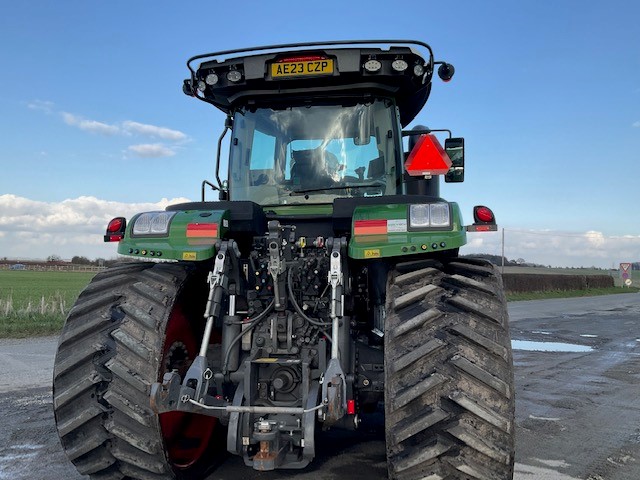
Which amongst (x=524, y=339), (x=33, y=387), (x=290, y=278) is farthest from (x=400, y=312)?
(x=524, y=339)

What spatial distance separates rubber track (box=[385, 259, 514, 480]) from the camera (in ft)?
10.6

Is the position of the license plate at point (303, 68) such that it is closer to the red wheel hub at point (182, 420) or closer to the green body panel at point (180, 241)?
the green body panel at point (180, 241)

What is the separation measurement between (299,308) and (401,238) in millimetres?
880

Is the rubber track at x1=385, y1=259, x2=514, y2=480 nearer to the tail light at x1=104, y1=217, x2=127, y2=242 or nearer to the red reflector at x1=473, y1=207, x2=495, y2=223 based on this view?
the red reflector at x1=473, y1=207, x2=495, y2=223

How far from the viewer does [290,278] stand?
13.7 feet

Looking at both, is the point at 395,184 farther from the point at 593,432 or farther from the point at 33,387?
the point at 33,387

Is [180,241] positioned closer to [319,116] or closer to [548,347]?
[319,116]

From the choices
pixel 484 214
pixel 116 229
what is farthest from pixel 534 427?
pixel 116 229

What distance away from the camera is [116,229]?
4664mm

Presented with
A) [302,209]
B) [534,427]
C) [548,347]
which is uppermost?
[302,209]

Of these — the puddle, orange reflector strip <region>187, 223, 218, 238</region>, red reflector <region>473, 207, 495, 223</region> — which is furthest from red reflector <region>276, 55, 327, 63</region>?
the puddle

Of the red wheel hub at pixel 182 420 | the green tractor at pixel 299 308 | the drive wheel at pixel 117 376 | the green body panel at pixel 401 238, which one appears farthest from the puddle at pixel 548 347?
the drive wheel at pixel 117 376

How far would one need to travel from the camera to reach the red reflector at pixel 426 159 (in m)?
5.23

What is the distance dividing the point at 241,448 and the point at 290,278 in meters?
1.14
